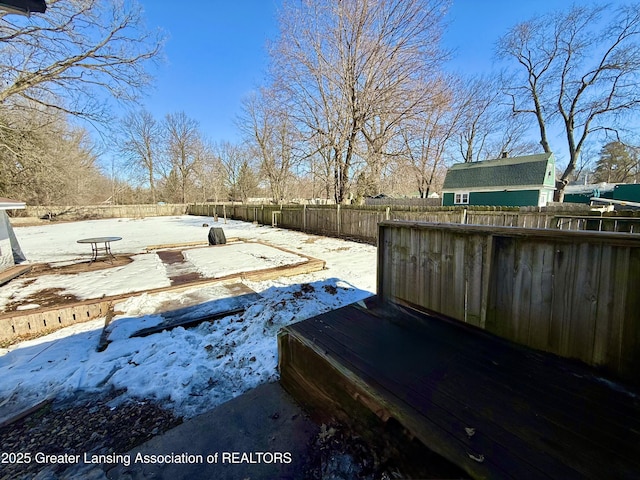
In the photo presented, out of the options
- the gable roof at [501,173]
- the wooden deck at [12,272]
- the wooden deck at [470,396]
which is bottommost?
the wooden deck at [12,272]

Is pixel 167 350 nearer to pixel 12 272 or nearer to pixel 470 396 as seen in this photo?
pixel 470 396

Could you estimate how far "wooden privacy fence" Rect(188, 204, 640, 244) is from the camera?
6.01 meters

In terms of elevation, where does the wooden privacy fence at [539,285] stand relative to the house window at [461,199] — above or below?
below

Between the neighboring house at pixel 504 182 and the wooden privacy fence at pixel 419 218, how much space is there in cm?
781

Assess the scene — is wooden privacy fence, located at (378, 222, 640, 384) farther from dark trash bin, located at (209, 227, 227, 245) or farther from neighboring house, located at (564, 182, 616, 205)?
neighboring house, located at (564, 182, 616, 205)

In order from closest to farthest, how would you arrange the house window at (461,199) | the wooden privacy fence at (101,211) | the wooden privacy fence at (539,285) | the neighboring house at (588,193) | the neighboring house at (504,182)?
the wooden privacy fence at (539,285)
the neighboring house at (504,182)
the wooden privacy fence at (101,211)
the house window at (461,199)
the neighboring house at (588,193)

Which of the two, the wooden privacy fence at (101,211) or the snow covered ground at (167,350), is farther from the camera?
the wooden privacy fence at (101,211)

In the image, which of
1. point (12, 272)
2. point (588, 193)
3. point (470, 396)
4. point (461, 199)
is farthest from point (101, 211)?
point (588, 193)

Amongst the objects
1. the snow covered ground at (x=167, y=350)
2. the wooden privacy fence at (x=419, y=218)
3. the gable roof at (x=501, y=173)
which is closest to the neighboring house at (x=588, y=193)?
the gable roof at (x=501, y=173)

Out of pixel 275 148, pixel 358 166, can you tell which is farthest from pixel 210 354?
pixel 275 148

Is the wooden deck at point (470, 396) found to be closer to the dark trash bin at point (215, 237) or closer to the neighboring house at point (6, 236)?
the neighboring house at point (6, 236)

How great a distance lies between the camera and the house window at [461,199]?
21516 millimetres

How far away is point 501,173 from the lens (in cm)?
1992

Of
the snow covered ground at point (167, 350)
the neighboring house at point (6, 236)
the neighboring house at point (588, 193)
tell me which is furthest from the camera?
the neighboring house at point (588, 193)
